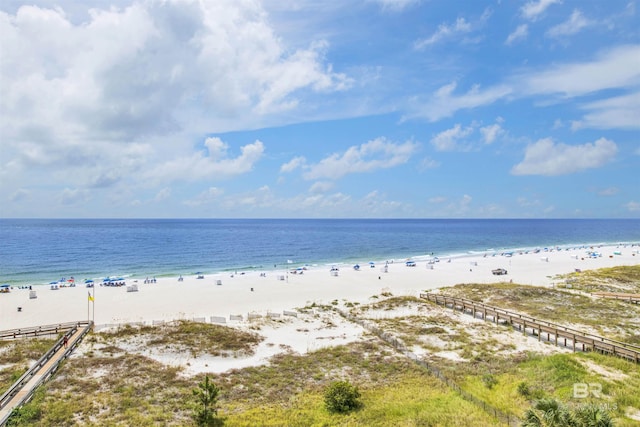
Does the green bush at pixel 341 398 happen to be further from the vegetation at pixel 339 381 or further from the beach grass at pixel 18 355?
the beach grass at pixel 18 355

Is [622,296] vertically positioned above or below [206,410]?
below

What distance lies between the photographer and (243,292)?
5378cm

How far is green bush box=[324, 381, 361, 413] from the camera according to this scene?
19.7 metres

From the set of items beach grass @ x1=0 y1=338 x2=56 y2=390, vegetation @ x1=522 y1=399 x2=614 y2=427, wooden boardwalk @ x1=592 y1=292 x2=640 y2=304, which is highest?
vegetation @ x1=522 y1=399 x2=614 y2=427

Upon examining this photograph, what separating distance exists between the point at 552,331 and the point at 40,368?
36.8m


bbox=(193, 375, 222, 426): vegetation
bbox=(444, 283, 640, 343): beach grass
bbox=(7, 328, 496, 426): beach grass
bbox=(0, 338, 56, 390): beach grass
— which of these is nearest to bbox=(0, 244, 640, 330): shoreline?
bbox=(0, 338, 56, 390): beach grass

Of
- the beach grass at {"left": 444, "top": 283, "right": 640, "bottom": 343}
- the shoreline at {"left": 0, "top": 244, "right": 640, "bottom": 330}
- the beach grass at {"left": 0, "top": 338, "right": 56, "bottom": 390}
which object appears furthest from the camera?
the shoreline at {"left": 0, "top": 244, "right": 640, "bottom": 330}

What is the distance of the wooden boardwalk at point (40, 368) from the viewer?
19062mm

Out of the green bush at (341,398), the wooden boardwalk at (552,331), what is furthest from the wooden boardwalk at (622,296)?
the green bush at (341,398)

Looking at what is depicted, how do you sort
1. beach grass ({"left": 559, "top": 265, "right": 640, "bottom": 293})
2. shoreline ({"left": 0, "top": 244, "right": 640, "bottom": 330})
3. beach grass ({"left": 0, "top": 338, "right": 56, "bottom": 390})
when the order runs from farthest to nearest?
beach grass ({"left": 559, "top": 265, "right": 640, "bottom": 293}) < shoreline ({"left": 0, "top": 244, "right": 640, "bottom": 330}) < beach grass ({"left": 0, "top": 338, "right": 56, "bottom": 390})

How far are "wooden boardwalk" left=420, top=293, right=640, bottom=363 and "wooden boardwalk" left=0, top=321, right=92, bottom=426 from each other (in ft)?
115

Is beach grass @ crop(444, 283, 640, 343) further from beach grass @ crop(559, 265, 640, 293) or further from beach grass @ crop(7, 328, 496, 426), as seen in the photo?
beach grass @ crop(7, 328, 496, 426)

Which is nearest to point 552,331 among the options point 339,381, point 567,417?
point 567,417

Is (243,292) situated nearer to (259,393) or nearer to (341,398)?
(259,393)
